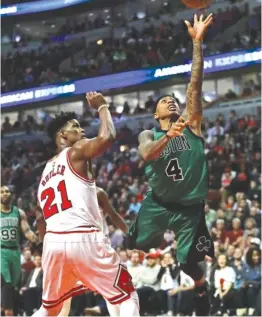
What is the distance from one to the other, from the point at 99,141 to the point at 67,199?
0.48 meters

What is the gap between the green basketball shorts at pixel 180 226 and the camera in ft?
19.6

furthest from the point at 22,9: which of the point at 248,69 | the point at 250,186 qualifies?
the point at 250,186

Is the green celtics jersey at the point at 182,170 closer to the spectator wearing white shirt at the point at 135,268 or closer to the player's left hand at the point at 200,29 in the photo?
the player's left hand at the point at 200,29

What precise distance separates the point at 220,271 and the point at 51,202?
5952mm

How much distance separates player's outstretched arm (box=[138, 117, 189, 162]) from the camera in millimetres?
5148

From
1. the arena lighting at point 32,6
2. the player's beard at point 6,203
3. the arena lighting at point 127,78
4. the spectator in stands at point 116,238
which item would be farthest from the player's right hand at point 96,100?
the arena lighting at point 32,6

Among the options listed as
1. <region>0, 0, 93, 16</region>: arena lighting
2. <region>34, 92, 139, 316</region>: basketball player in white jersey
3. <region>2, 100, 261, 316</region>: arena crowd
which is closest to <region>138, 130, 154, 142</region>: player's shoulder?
<region>34, 92, 139, 316</region>: basketball player in white jersey

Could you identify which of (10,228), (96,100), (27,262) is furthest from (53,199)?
(27,262)

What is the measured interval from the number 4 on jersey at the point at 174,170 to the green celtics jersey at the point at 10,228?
3274 mm

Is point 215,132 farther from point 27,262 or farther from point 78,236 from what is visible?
point 78,236

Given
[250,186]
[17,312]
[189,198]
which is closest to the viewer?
[189,198]

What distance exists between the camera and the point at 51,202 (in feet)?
16.6

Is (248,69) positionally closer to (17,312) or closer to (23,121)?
(23,121)

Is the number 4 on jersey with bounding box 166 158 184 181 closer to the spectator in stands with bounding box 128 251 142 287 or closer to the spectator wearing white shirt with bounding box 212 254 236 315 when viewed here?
the spectator wearing white shirt with bounding box 212 254 236 315
